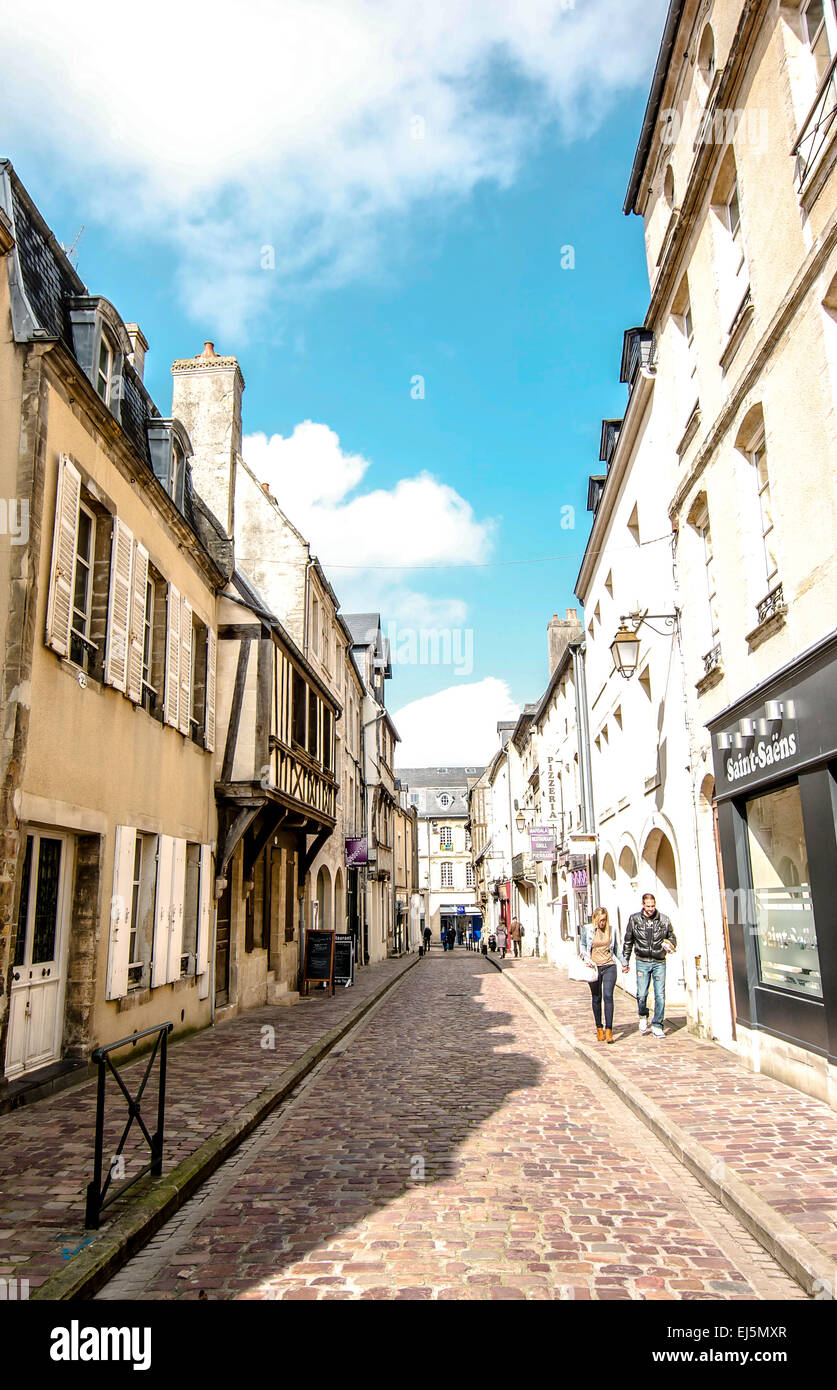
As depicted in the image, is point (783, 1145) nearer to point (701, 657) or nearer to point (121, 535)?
point (701, 657)

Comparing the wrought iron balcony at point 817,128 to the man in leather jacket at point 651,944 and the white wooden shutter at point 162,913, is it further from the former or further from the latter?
the white wooden shutter at point 162,913

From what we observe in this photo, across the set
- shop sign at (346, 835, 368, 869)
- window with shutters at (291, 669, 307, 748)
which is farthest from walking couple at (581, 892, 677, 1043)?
shop sign at (346, 835, 368, 869)

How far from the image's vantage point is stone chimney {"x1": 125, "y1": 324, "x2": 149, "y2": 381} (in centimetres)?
1345

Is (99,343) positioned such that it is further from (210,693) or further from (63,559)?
(210,693)

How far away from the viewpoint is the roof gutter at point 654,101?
10.4 metres

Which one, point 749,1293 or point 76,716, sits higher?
point 76,716

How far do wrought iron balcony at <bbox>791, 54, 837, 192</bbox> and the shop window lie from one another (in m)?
4.97

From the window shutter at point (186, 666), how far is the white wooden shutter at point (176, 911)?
1.58 metres

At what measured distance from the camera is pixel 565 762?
24.9 m

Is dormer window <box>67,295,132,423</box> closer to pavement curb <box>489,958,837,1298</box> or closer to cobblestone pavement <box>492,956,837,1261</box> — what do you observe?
pavement curb <box>489,958,837,1298</box>

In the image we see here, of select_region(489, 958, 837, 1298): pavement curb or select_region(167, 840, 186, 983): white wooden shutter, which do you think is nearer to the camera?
select_region(489, 958, 837, 1298): pavement curb

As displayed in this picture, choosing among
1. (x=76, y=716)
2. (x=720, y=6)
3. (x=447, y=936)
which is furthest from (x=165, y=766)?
(x=447, y=936)

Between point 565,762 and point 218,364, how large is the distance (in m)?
13.2

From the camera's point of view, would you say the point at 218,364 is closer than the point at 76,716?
No
